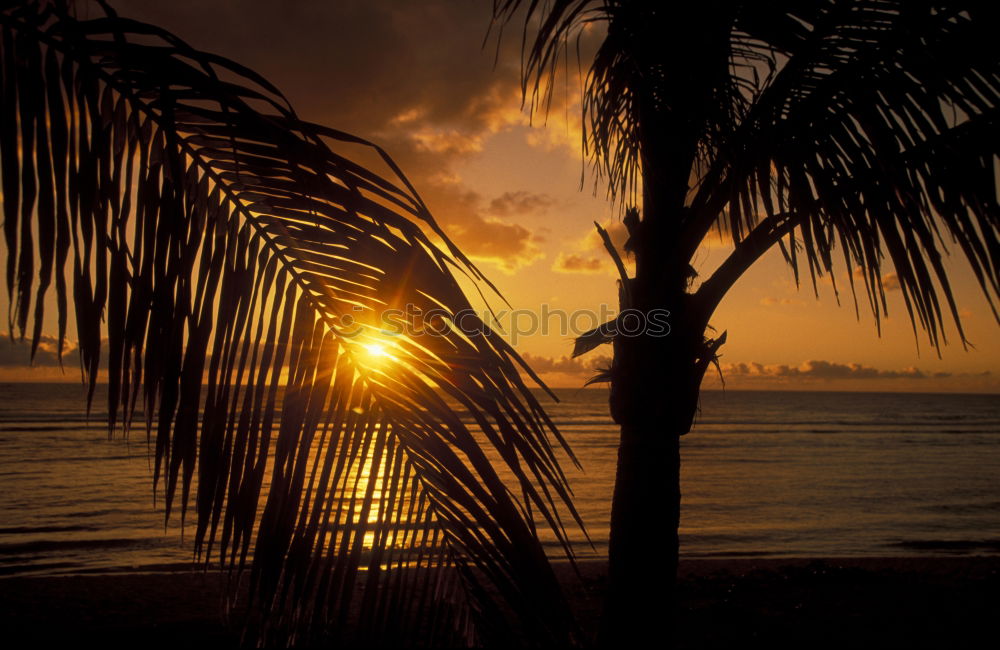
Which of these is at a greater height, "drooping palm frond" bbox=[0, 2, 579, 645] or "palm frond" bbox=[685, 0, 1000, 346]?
"palm frond" bbox=[685, 0, 1000, 346]

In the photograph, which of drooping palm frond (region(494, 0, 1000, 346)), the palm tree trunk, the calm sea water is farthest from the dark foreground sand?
drooping palm frond (region(494, 0, 1000, 346))

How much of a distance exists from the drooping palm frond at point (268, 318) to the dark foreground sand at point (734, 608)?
5.02 m

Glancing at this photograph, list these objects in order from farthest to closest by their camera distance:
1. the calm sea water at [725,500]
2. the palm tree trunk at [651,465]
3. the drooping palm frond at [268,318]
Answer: the calm sea water at [725,500] < the palm tree trunk at [651,465] < the drooping palm frond at [268,318]

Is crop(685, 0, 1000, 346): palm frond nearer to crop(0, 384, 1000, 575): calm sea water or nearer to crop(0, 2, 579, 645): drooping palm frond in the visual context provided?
crop(0, 2, 579, 645): drooping palm frond

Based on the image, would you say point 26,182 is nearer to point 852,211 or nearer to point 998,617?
point 852,211

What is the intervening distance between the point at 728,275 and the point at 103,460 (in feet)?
86.6

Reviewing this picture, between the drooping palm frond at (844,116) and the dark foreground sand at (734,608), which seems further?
the dark foreground sand at (734,608)

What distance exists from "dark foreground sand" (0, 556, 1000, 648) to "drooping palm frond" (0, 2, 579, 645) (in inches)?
198

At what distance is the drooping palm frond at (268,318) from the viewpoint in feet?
2.70

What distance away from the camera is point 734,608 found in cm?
741

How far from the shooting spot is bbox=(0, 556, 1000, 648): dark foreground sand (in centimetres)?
659

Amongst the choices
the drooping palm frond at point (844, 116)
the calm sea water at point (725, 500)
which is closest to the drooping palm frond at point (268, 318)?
the drooping palm frond at point (844, 116)

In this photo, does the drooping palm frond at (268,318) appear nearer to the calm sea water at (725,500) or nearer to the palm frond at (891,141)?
the palm frond at (891,141)

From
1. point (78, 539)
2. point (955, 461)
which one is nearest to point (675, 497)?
point (78, 539)
